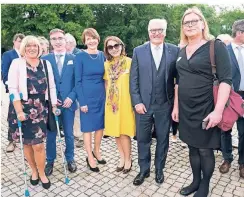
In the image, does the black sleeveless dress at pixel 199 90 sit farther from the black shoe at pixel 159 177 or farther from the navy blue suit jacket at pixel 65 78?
the navy blue suit jacket at pixel 65 78

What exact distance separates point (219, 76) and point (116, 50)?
1.54 m

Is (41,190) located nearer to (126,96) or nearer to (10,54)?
(126,96)

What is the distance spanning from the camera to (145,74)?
3.65m

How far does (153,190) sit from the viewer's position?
3.76m

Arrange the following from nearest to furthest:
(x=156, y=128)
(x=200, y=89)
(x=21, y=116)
Result: (x=200, y=89), (x=21, y=116), (x=156, y=128)

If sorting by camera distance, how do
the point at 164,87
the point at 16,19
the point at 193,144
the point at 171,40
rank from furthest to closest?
the point at 171,40
the point at 16,19
the point at 164,87
the point at 193,144

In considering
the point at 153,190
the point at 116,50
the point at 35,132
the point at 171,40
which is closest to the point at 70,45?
the point at 116,50

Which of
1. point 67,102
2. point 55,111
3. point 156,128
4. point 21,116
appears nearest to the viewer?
point 21,116

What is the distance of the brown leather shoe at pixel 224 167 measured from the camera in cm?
420

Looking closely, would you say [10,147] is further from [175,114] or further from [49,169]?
[175,114]

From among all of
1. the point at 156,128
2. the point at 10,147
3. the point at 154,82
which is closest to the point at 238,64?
the point at 154,82

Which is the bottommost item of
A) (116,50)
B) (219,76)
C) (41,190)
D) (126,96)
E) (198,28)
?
(41,190)

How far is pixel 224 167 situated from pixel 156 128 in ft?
4.38

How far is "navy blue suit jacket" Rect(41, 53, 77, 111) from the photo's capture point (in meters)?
4.12
